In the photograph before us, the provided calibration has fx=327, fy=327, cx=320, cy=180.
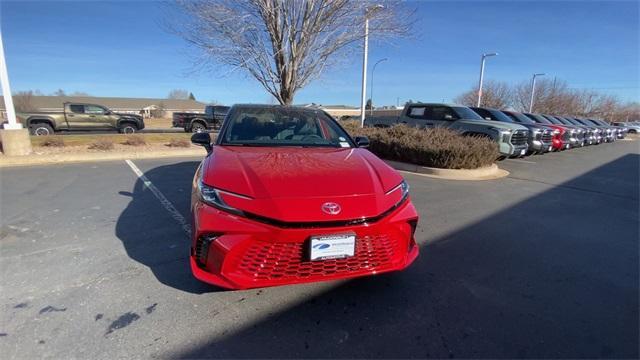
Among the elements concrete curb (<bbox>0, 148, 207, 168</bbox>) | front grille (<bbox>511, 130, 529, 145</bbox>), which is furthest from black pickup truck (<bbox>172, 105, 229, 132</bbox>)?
front grille (<bbox>511, 130, 529, 145</bbox>)

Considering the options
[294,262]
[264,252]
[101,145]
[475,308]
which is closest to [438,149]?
[475,308]

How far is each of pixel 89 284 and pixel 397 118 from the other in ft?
36.3

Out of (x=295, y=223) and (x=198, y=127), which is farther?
(x=198, y=127)

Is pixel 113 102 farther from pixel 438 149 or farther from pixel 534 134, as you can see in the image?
pixel 534 134

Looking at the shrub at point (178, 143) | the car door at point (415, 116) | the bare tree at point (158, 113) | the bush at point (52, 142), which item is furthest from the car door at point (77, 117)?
the bare tree at point (158, 113)

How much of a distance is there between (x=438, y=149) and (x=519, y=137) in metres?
3.90

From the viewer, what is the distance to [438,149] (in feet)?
26.1

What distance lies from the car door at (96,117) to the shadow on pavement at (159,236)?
44.5 feet

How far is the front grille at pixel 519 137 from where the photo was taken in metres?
9.81

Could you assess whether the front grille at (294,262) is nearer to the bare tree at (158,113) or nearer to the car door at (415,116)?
the car door at (415,116)

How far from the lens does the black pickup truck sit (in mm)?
20688

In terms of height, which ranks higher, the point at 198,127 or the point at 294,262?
the point at 198,127

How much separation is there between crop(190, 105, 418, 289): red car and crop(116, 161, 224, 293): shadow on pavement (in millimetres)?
718

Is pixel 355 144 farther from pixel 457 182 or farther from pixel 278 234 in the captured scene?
pixel 457 182
